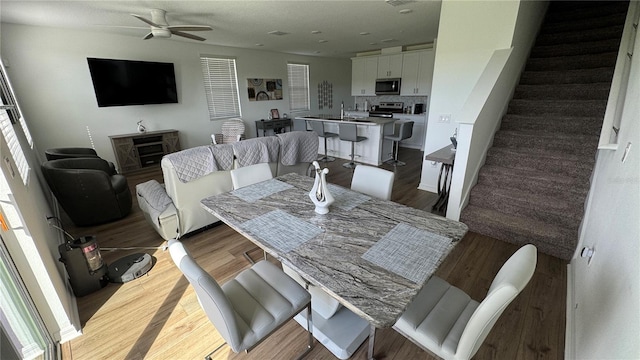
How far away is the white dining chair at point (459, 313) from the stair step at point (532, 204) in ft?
6.41

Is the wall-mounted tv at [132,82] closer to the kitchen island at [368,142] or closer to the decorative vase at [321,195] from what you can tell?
the kitchen island at [368,142]

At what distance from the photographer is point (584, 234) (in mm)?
2186

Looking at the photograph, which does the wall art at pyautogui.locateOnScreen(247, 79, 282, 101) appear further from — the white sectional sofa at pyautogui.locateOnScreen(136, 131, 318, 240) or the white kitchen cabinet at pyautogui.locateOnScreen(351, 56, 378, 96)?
the white sectional sofa at pyautogui.locateOnScreen(136, 131, 318, 240)

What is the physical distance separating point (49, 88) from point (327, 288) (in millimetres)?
5792

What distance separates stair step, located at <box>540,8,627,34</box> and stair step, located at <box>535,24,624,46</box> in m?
0.10

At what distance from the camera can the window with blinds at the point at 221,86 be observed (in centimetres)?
603

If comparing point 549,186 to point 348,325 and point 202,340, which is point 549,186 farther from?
point 202,340

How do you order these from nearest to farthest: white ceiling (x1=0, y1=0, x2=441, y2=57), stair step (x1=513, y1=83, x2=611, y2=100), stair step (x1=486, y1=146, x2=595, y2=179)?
stair step (x1=486, y1=146, x2=595, y2=179), stair step (x1=513, y1=83, x2=611, y2=100), white ceiling (x1=0, y1=0, x2=441, y2=57)

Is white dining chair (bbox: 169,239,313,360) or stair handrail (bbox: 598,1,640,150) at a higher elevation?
stair handrail (bbox: 598,1,640,150)

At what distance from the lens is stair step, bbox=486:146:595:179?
2609 millimetres

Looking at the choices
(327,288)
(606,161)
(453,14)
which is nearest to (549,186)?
(606,161)

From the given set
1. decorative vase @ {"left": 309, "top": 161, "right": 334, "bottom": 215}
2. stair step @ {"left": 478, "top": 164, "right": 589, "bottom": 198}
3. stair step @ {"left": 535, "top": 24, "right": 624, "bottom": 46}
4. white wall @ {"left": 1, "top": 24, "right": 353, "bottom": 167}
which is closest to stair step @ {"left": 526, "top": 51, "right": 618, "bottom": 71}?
stair step @ {"left": 535, "top": 24, "right": 624, "bottom": 46}

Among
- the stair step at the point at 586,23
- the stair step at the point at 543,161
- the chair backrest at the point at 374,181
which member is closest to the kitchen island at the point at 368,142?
the stair step at the point at 543,161

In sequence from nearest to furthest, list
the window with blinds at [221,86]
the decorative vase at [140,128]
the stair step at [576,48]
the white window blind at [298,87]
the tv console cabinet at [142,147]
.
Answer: the stair step at [576,48]
the tv console cabinet at [142,147]
the decorative vase at [140,128]
the window with blinds at [221,86]
the white window blind at [298,87]
